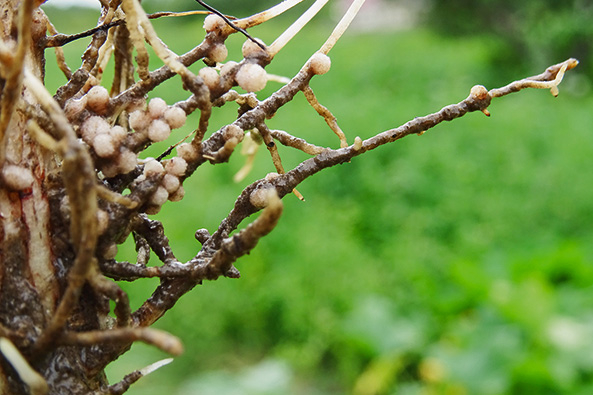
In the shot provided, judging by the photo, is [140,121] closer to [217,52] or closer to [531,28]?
[217,52]

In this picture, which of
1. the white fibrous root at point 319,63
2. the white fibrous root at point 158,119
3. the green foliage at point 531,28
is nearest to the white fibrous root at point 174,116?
the white fibrous root at point 158,119

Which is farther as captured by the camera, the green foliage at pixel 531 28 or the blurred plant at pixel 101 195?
the green foliage at pixel 531 28

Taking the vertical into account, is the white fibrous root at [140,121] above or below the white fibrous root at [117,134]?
above

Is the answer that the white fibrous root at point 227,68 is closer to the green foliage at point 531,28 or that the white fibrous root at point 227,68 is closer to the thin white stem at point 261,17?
the thin white stem at point 261,17

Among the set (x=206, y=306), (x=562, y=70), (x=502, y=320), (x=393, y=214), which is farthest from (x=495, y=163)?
(x=562, y=70)

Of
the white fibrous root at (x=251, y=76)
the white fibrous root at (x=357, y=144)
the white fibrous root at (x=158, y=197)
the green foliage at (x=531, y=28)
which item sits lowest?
the white fibrous root at (x=158, y=197)

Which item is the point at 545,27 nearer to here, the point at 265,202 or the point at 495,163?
the point at 495,163
